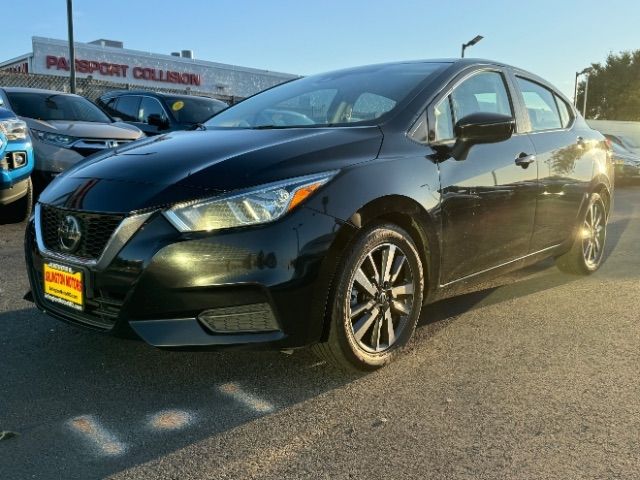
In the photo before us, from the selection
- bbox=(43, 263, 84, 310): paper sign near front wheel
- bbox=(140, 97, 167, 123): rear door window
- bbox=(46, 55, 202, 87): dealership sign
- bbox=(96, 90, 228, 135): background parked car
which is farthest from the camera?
bbox=(46, 55, 202, 87): dealership sign

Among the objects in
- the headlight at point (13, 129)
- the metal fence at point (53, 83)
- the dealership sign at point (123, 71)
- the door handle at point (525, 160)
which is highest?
the dealership sign at point (123, 71)

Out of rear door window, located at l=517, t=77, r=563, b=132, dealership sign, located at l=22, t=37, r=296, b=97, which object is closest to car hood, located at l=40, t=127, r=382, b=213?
rear door window, located at l=517, t=77, r=563, b=132

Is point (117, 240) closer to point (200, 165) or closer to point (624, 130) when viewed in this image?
point (200, 165)

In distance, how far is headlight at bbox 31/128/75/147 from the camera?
7.29m

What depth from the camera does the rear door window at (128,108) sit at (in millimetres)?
10664

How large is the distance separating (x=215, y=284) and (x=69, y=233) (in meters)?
0.75

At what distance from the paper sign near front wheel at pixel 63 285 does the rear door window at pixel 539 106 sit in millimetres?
3030

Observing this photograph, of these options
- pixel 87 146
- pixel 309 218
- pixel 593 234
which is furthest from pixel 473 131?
pixel 87 146

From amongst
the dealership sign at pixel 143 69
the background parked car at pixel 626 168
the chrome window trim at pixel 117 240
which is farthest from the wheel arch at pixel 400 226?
the dealership sign at pixel 143 69

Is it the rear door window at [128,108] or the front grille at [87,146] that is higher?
the rear door window at [128,108]

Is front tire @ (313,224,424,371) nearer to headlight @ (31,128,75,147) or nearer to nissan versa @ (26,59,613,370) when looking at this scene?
nissan versa @ (26,59,613,370)

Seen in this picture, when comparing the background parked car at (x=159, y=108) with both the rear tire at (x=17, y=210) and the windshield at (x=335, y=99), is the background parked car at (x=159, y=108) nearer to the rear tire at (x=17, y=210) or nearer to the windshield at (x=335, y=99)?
the rear tire at (x=17, y=210)

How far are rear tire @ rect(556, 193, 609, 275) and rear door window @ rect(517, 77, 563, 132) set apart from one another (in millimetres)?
739

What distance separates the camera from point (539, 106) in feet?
14.7
